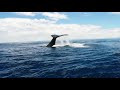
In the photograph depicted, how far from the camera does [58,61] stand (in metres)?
4.51

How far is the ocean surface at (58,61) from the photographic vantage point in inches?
156

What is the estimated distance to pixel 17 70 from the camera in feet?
13.1

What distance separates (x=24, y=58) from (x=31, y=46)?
0.98 ft

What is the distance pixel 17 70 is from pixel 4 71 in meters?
0.24

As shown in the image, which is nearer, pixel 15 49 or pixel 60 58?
pixel 60 58

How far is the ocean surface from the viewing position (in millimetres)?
3971

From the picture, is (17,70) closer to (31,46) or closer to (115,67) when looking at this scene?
(31,46)
